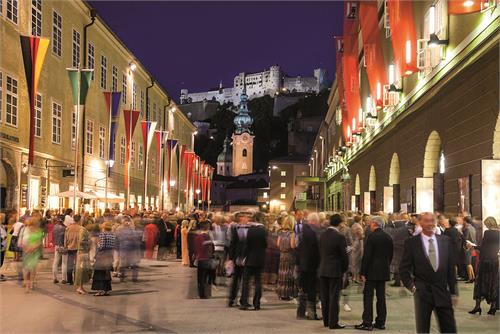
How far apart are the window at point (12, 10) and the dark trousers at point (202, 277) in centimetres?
1592

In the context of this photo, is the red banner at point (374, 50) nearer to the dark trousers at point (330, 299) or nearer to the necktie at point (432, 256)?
the dark trousers at point (330, 299)

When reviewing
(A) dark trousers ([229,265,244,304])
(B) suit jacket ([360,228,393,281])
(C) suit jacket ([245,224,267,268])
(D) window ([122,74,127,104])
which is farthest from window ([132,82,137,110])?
(B) suit jacket ([360,228,393,281])

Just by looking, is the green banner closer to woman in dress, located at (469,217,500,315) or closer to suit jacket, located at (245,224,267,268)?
suit jacket, located at (245,224,267,268)

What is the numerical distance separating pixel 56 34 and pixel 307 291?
24.2 m

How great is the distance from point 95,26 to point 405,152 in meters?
22.1

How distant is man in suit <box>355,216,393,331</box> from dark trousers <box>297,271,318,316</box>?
115 centimetres

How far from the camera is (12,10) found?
25.2m

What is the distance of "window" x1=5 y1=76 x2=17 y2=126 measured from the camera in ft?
81.6

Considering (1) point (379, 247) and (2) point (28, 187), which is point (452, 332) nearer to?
(1) point (379, 247)

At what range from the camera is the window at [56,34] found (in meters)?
30.5

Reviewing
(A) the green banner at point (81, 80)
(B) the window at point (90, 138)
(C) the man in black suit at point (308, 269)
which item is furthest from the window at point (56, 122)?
(C) the man in black suit at point (308, 269)

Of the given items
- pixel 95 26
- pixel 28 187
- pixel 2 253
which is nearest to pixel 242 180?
pixel 95 26

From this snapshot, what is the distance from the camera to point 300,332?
32.8ft

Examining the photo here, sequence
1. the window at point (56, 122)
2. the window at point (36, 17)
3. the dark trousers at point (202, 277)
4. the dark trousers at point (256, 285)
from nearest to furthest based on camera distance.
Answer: the dark trousers at point (256, 285) < the dark trousers at point (202, 277) < the window at point (36, 17) < the window at point (56, 122)
